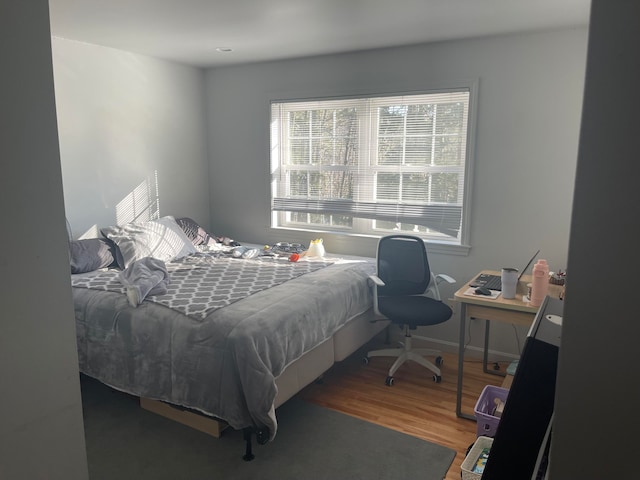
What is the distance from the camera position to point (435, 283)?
3523 mm

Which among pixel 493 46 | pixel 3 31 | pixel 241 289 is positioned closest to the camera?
pixel 3 31

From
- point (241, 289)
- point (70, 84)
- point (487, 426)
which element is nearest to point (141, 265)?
point (241, 289)

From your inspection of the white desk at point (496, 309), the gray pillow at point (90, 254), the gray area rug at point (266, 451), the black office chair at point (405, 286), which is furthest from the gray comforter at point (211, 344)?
the white desk at point (496, 309)

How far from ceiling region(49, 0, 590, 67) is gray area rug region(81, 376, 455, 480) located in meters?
2.40

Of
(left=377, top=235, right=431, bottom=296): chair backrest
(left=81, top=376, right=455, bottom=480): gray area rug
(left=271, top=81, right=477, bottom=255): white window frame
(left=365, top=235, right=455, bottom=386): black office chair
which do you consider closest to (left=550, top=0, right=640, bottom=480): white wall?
(left=81, top=376, right=455, bottom=480): gray area rug

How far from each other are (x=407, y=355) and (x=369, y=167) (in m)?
1.61

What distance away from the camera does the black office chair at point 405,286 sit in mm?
3338

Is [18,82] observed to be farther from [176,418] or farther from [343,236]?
[343,236]

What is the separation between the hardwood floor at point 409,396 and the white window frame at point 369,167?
3.09 ft

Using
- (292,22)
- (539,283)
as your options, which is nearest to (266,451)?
(539,283)

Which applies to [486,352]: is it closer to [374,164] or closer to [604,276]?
[374,164]

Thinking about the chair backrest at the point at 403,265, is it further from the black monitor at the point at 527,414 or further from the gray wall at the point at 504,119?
the black monitor at the point at 527,414

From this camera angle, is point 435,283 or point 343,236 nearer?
point 435,283

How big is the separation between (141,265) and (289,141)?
1.96 m
